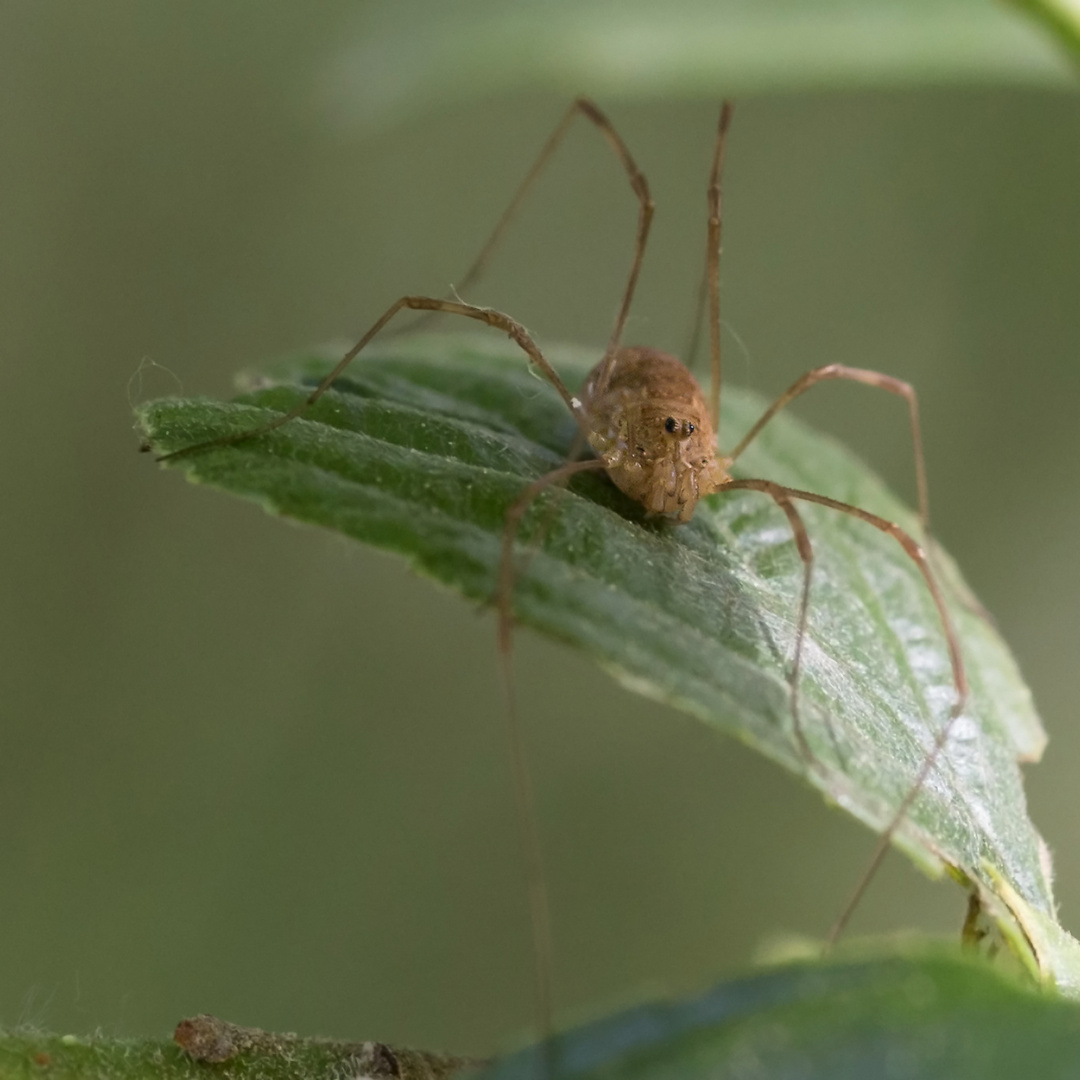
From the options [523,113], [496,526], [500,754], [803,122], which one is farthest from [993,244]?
[496,526]

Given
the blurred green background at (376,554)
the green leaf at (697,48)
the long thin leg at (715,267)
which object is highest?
the green leaf at (697,48)

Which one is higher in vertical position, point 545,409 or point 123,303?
point 545,409

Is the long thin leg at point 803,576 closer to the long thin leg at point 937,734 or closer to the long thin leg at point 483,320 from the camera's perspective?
the long thin leg at point 937,734

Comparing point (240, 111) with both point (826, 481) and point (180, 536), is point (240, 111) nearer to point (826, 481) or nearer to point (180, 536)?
point (180, 536)

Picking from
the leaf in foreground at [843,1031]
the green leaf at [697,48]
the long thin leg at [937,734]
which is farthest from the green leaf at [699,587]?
the green leaf at [697,48]

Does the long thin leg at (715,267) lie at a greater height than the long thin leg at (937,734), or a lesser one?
greater

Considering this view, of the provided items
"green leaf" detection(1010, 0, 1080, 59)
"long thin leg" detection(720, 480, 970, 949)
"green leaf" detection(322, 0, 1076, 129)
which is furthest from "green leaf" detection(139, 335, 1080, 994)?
"green leaf" detection(1010, 0, 1080, 59)

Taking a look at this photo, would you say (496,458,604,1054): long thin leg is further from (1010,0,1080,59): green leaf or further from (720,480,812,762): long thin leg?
(1010,0,1080,59): green leaf

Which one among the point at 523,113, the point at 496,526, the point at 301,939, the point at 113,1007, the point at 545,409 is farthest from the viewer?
the point at 523,113
